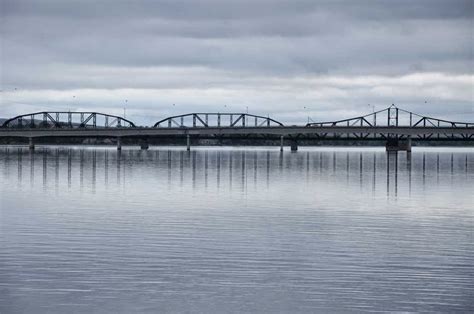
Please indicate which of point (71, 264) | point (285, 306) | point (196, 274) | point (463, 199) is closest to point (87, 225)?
point (71, 264)

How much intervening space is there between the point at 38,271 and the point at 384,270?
33.0 ft

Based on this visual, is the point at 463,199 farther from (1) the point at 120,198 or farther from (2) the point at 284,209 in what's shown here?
(1) the point at 120,198

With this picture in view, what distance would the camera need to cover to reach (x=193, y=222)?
3809 centimetres

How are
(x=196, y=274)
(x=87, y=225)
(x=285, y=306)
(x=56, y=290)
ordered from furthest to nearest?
(x=87, y=225) → (x=196, y=274) → (x=56, y=290) → (x=285, y=306)

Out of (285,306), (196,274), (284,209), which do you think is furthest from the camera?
(284,209)

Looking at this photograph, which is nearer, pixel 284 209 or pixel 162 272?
pixel 162 272

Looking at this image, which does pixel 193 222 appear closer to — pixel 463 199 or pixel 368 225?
pixel 368 225

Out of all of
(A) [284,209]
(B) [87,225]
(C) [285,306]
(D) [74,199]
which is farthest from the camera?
(D) [74,199]

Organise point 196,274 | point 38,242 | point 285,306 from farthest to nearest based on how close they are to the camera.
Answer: point 38,242, point 196,274, point 285,306

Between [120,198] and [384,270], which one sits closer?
[384,270]

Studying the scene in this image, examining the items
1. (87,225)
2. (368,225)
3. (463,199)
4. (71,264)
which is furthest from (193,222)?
(463,199)

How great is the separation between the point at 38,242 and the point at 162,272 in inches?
301

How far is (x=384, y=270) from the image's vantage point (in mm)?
25625

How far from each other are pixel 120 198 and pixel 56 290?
1177 inches
